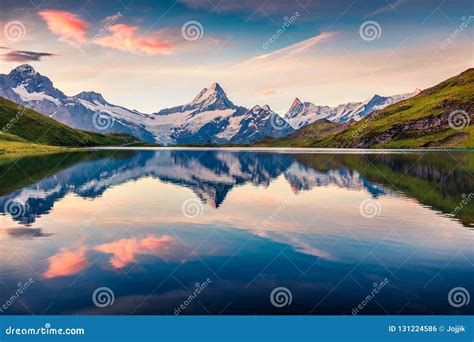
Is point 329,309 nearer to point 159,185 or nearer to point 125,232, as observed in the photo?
point 125,232

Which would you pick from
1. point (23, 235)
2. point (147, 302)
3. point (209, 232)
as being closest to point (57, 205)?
point (23, 235)

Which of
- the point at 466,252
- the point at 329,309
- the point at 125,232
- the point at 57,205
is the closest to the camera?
the point at 329,309

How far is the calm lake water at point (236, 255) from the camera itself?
23.1 m

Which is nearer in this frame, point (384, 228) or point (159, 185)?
point (384, 228)

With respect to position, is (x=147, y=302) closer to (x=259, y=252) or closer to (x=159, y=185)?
(x=259, y=252)

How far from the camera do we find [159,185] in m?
81.3

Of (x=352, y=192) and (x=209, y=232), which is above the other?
(x=352, y=192)

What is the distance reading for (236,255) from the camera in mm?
31734

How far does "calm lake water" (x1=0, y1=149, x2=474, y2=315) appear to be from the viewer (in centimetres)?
2306

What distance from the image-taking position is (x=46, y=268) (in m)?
27.9

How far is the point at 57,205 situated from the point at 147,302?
36896 millimetres

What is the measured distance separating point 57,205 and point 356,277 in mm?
41453

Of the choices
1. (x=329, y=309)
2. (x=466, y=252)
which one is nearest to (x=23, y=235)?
(x=329, y=309)
